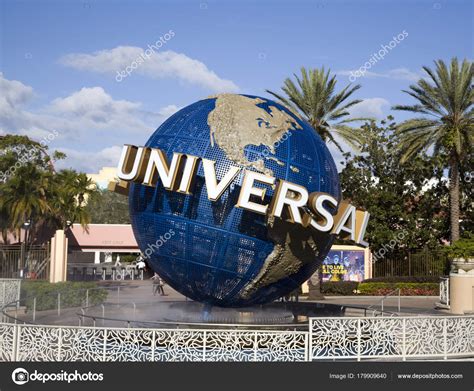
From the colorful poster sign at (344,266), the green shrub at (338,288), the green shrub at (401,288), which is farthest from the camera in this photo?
the colorful poster sign at (344,266)

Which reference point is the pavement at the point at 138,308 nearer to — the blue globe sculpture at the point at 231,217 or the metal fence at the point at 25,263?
the blue globe sculpture at the point at 231,217

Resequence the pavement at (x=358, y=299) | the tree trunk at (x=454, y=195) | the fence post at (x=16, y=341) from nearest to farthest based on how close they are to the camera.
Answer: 1. the fence post at (x=16, y=341)
2. the pavement at (x=358, y=299)
3. the tree trunk at (x=454, y=195)

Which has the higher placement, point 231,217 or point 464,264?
point 231,217

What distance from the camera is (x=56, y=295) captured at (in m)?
22.4

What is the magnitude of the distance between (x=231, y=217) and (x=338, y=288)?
22.0 m

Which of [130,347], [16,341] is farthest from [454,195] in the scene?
[16,341]

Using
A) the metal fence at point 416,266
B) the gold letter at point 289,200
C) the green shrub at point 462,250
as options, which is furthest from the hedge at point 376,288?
the gold letter at point 289,200

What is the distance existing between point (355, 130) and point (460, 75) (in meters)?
5.98

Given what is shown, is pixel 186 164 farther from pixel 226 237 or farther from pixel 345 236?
pixel 345 236

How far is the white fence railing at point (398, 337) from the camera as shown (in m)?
11.4

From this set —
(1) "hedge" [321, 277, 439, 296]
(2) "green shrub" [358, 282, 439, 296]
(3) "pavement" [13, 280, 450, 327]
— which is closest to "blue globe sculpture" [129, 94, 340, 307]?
(3) "pavement" [13, 280, 450, 327]

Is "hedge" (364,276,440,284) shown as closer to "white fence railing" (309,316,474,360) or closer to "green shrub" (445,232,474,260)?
"green shrub" (445,232,474,260)

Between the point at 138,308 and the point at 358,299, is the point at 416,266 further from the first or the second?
the point at 138,308

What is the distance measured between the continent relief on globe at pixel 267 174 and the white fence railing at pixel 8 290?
960cm
